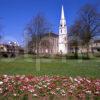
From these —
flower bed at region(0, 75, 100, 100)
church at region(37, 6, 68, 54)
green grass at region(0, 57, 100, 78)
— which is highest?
church at region(37, 6, 68, 54)

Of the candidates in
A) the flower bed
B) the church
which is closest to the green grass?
the flower bed

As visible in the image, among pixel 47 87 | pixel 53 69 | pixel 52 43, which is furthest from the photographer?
pixel 52 43

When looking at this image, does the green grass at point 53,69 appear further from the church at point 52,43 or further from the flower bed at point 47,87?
the church at point 52,43

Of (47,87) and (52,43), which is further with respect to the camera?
(52,43)

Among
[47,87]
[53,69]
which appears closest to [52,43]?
[53,69]

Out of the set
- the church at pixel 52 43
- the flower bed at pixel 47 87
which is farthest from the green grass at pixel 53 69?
the church at pixel 52 43

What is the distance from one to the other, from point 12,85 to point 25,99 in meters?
2.34

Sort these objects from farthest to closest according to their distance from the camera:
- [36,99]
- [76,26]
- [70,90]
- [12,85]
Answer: [76,26] → [12,85] → [70,90] → [36,99]

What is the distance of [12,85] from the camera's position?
6.50 metres

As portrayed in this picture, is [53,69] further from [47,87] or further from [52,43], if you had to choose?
[52,43]

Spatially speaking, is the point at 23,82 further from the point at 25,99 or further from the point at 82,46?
the point at 82,46

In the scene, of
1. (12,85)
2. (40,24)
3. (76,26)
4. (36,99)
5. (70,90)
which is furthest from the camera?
(40,24)

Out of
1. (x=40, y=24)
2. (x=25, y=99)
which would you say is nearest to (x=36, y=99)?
(x=25, y=99)

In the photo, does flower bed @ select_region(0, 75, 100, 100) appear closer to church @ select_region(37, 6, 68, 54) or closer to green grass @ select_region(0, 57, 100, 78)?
green grass @ select_region(0, 57, 100, 78)
